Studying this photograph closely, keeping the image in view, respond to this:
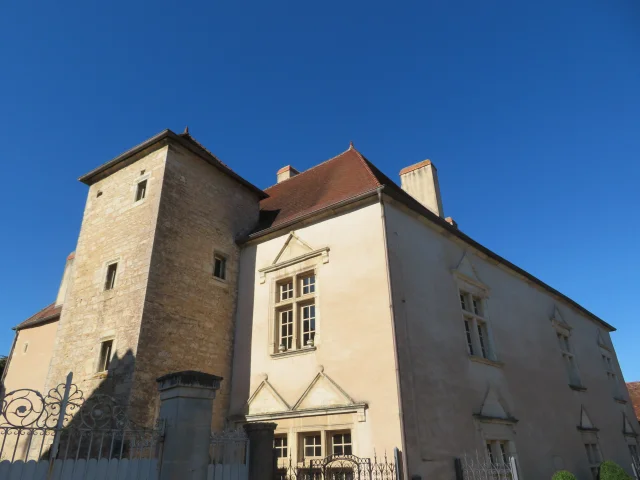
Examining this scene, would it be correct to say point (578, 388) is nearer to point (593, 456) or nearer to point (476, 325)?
point (593, 456)

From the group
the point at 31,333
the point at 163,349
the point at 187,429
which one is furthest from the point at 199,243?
the point at 31,333

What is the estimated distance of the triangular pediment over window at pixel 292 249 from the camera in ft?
33.7

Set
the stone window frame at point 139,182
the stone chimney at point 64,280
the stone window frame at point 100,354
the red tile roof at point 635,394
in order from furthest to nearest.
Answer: the red tile roof at point 635,394 → the stone chimney at point 64,280 → the stone window frame at point 139,182 → the stone window frame at point 100,354

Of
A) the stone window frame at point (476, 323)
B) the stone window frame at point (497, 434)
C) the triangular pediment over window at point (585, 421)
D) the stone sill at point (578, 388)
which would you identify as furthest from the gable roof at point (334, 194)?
the stone window frame at point (497, 434)

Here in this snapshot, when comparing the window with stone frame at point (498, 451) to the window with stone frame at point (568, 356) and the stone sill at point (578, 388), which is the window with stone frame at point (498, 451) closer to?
the stone sill at point (578, 388)

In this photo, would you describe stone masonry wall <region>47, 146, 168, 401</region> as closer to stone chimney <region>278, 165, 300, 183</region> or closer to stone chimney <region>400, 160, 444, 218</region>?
stone chimney <region>278, 165, 300, 183</region>

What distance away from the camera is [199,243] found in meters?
10.8

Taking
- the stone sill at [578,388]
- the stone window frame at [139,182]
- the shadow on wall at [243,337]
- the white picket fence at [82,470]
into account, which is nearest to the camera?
the white picket fence at [82,470]

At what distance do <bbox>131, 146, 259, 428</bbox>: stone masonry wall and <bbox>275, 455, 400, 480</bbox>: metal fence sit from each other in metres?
2.30

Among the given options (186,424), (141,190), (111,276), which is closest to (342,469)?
(186,424)

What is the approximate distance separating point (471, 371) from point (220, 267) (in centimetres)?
632

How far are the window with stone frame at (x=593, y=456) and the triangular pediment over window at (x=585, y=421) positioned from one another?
1.49ft

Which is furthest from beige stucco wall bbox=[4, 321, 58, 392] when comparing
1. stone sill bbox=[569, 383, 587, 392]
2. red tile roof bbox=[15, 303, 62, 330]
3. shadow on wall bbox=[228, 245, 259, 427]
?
stone sill bbox=[569, 383, 587, 392]

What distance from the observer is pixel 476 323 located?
1094cm
